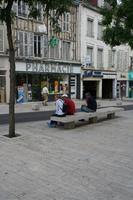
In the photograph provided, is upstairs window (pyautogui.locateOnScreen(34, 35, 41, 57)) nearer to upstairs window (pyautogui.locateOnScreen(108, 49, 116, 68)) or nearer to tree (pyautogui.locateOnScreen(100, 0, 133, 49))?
tree (pyautogui.locateOnScreen(100, 0, 133, 49))

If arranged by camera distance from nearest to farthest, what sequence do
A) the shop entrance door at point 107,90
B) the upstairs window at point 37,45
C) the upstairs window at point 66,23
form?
1. the upstairs window at point 37,45
2. the upstairs window at point 66,23
3. the shop entrance door at point 107,90

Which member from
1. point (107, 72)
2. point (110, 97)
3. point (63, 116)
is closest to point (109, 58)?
point (107, 72)

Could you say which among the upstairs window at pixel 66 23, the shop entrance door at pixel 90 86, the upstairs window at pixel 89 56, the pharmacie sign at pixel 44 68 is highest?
the upstairs window at pixel 66 23

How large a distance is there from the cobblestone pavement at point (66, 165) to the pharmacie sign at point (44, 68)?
12018mm

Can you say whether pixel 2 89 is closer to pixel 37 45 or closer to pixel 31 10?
pixel 37 45

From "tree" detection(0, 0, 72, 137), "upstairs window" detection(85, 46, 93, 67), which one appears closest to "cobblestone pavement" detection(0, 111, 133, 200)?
"tree" detection(0, 0, 72, 137)

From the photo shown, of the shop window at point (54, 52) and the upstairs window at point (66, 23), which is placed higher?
the upstairs window at point (66, 23)

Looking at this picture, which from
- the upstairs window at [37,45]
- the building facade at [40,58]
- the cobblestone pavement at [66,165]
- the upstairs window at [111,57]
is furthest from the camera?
the upstairs window at [111,57]

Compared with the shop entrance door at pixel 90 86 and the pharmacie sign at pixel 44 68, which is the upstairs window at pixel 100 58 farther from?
the pharmacie sign at pixel 44 68

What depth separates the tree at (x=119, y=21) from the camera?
11820 mm

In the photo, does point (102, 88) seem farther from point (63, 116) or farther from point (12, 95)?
point (12, 95)

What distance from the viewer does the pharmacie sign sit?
21.0 m

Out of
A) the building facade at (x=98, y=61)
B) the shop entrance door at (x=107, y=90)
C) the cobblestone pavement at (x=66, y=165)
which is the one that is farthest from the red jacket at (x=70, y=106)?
the shop entrance door at (x=107, y=90)

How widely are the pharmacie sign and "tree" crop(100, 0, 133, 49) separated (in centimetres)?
912
